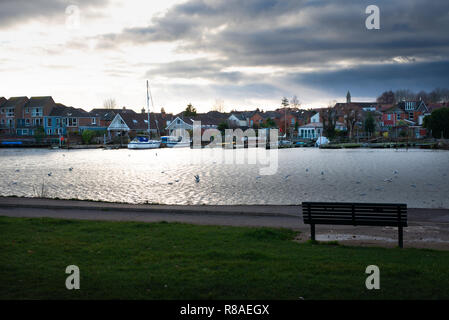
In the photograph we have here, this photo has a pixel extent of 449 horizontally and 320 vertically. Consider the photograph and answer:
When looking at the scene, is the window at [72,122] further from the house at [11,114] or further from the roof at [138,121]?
the house at [11,114]

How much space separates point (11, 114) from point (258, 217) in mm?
115953

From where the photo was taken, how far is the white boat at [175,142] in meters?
103

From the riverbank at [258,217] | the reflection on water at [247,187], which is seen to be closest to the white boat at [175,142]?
the reflection on water at [247,187]

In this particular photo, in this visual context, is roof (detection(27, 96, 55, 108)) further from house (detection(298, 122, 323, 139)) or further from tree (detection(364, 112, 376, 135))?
tree (detection(364, 112, 376, 135))

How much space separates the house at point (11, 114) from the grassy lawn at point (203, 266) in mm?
114323

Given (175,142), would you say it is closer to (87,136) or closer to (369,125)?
(87,136)

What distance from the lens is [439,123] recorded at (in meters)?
90.0

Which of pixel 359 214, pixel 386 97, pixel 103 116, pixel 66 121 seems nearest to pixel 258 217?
pixel 359 214

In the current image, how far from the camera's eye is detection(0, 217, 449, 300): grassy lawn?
6781 millimetres

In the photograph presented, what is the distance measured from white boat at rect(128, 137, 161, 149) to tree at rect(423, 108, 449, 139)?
60.2 meters

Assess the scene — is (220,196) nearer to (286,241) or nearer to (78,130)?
(286,241)

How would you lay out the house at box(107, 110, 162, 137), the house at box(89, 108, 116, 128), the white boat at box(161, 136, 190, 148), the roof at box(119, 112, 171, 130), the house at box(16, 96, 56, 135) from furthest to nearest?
the house at box(89, 108, 116, 128)
the roof at box(119, 112, 171, 130)
the house at box(107, 110, 162, 137)
the house at box(16, 96, 56, 135)
the white boat at box(161, 136, 190, 148)

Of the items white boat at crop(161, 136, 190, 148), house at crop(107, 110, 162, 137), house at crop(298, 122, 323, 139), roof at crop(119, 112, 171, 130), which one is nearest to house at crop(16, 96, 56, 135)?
house at crop(107, 110, 162, 137)

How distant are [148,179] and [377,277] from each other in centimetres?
2998
